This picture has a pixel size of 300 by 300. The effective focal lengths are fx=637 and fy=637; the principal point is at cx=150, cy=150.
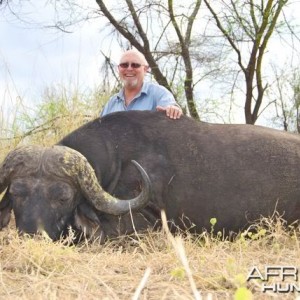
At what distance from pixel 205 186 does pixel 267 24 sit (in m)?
7.64

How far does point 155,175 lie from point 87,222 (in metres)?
0.77

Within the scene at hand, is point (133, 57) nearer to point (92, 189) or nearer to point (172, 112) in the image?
point (172, 112)

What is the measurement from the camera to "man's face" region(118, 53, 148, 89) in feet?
24.8

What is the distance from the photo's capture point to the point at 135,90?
7582mm

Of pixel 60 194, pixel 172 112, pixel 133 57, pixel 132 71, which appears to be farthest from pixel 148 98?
pixel 60 194

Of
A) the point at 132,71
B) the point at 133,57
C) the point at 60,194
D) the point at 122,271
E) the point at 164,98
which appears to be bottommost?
the point at 122,271

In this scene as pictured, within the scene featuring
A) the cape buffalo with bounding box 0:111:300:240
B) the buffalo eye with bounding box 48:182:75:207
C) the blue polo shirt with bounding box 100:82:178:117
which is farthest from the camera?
the blue polo shirt with bounding box 100:82:178:117

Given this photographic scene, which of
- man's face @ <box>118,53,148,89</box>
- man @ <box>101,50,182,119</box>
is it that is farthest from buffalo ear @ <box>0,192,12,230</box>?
man's face @ <box>118,53,148,89</box>

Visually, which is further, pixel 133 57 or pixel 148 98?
pixel 133 57

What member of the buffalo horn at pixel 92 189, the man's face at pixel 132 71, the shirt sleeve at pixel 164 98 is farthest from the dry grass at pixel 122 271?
the man's face at pixel 132 71

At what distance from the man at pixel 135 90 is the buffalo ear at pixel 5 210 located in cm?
230

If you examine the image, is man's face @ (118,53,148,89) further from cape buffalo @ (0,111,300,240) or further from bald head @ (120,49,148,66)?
cape buffalo @ (0,111,300,240)

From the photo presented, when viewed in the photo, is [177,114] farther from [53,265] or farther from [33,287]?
[33,287]

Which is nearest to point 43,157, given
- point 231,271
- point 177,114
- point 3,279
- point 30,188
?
point 30,188
